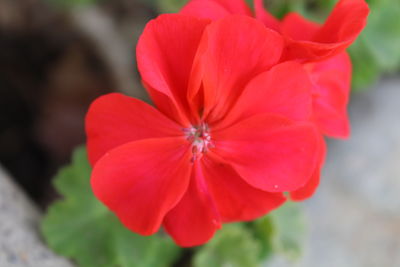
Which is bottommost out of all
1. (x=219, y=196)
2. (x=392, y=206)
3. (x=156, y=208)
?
(x=392, y=206)

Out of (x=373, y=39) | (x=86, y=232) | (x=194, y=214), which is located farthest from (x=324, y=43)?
(x=373, y=39)

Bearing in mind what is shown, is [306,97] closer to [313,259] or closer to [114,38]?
[313,259]

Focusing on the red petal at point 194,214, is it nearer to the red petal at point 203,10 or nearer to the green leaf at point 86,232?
the red petal at point 203,10

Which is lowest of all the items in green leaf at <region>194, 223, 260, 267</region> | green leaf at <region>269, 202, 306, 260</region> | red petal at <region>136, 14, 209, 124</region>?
green leaf at <region>269, 202, 306, 260</region>

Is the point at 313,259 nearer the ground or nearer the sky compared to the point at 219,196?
nearer the ground

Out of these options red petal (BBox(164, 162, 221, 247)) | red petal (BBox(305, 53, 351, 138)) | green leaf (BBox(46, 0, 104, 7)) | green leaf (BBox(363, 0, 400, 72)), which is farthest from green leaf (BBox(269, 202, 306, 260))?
green leaf (BBox(46, 0, 104, 7))

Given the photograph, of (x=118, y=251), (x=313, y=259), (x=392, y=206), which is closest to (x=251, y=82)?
(x=118, y=251)

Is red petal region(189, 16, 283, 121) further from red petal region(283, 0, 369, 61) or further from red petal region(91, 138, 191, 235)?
red petal region(91, 138, 191, 235)
